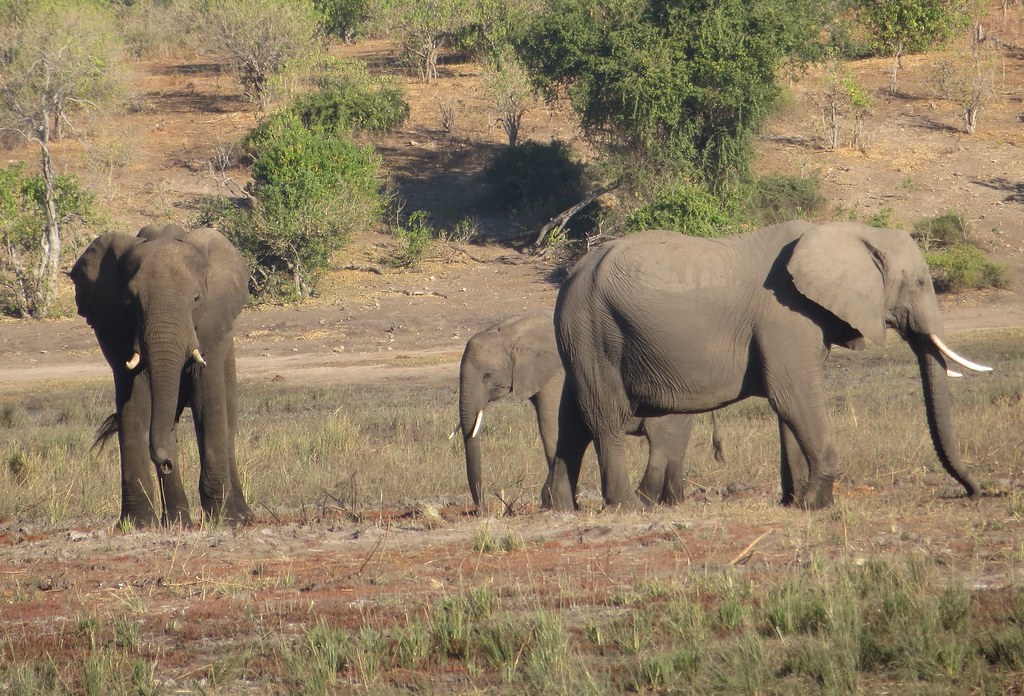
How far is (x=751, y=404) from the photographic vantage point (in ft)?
51.6

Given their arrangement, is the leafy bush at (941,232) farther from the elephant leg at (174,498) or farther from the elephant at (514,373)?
the elephant leg at (174,498)

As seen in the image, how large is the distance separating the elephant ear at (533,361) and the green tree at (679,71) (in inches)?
634

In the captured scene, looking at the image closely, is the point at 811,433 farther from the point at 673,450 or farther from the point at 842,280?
the point at 673,450

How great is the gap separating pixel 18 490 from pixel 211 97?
2972 cm

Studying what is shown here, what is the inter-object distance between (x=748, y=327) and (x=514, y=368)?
2.98 m

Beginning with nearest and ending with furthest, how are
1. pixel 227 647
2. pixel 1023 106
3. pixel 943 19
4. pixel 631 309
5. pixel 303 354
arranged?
1. pixel 227 647
2. pixel 631 309
3. pixel 303 354
4. pixel 1023 106
5. pixel 943 19

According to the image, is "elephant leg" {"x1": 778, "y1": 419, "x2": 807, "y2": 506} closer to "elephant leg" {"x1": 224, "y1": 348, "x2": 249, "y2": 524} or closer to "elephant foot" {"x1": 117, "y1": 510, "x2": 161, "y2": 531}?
"elephant leg" {"x1": 224, "y1": 348, "x2": 249, "y2": 524}

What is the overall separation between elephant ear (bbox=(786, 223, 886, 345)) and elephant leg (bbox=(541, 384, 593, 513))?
1.92 meters

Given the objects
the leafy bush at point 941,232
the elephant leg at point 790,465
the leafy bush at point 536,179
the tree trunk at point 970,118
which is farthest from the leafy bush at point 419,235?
the elephant leg at point 790,465

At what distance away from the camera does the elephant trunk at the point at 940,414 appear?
869 cm

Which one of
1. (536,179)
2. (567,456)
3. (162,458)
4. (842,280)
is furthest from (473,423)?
(536,179)

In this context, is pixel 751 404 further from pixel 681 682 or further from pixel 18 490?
pixel 681 682

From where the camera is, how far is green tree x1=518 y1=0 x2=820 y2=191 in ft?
89.8

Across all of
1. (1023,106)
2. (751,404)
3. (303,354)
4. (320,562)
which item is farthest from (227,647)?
(1023,106)
